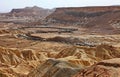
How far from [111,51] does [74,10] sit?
280ft

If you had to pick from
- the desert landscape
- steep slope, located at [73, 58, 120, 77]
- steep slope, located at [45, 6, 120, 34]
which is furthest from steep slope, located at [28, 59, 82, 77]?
steep slope, located at [45, 6, 120, 34]

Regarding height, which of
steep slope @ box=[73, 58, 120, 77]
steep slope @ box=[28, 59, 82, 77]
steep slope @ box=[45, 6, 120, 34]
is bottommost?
steep slope @ box=[45, 6, 120, 34]

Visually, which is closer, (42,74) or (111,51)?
(42,74)

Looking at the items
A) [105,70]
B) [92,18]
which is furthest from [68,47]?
[92,18]

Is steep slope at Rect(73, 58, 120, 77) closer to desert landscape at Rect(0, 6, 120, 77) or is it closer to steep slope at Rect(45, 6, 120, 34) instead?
desert landscape at Rect(0, 6, 120, 77)

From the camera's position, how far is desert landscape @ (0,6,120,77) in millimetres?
18964

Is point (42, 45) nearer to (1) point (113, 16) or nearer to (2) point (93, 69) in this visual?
(1) point (113, 16)

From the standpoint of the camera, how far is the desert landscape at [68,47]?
1896 centimetres

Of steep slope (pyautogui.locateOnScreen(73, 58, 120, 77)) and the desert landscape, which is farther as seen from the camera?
the desert landscape

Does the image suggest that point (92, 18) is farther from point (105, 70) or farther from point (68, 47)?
point (105, 70)

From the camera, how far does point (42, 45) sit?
204ft

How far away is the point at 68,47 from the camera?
52.7 metres

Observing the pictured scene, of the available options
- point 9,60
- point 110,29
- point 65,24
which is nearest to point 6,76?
point 9,60

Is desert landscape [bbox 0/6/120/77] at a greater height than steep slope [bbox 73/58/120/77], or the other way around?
steep slope [bbox 73/58/120/77]
